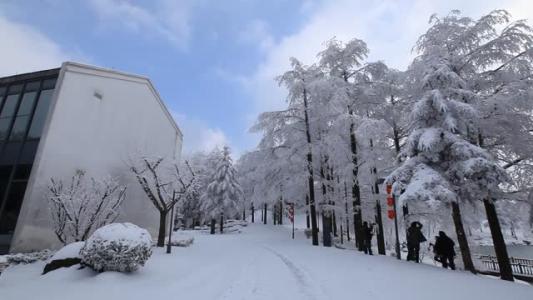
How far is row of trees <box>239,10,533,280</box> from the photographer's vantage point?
929cm

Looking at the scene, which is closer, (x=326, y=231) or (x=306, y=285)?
(x=306, y=285)

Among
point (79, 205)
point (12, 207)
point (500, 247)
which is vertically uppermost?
point (79, 205)

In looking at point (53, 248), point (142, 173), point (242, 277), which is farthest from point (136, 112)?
point (242, 277)

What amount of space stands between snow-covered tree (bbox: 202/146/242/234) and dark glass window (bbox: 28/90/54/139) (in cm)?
2117

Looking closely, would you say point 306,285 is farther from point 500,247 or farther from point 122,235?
point 500,247

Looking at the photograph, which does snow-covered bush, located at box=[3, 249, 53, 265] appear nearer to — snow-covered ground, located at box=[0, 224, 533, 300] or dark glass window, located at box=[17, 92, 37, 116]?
snow-covered ground, located at box=[0, 224, 533, 300]

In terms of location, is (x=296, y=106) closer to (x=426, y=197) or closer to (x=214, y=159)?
(x=426, y=197)

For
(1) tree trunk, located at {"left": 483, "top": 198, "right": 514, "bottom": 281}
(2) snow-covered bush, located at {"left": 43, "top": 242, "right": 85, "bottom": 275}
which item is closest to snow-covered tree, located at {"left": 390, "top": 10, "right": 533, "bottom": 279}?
(1) tree trunk, located at {"left": 483, "top": 198, "right": 514, "bottom": 281}

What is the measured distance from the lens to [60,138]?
1440 centimetres

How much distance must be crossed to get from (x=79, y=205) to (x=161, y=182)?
5.13 m

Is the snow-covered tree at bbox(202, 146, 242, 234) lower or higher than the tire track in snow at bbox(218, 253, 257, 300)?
higher

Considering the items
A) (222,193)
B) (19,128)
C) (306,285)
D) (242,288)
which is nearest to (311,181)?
(306,285)

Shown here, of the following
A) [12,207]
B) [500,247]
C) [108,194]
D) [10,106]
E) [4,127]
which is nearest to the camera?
[500,247]

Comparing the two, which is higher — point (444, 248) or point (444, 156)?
point (444, 156)
